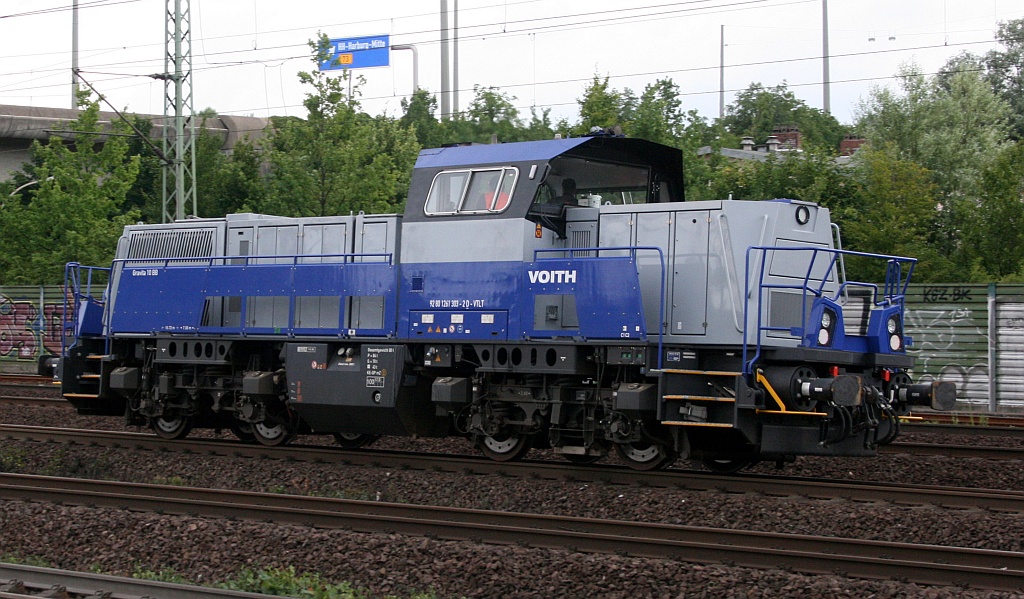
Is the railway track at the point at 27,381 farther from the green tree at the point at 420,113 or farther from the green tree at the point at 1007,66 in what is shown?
the green tree at the point at 1007,66

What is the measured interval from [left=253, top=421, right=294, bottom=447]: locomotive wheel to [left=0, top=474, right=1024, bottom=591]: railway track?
3.43 meters

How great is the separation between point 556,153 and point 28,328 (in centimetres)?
2162

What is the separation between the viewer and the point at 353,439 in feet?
47.7

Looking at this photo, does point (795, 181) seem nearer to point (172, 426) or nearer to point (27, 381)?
point (172, 426)

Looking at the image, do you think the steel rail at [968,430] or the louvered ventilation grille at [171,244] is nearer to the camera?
the louvered ventilation grille at [171,244]

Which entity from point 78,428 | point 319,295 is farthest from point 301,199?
point 319,295

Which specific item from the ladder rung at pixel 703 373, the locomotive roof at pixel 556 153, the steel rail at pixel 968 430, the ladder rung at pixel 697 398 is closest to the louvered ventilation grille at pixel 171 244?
the locomotive roof at pixel 556 153

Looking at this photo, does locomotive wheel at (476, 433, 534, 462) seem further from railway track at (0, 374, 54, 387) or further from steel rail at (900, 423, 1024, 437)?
railway track at (0, 374, 54, 387)

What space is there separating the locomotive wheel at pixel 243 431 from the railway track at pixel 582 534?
159 inches

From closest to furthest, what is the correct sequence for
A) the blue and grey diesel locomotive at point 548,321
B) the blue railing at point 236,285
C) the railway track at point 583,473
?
the railway track at point 583,473
the blue and grey diesel locomotive at point 548,321
the blue railing at point 236,285

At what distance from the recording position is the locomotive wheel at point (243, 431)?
1500cm

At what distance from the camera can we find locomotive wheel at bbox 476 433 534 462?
12484mm

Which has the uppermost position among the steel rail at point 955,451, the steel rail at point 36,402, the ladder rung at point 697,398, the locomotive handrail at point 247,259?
the locomotive handrail at point 247,259

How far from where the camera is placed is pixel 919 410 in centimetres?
2059
